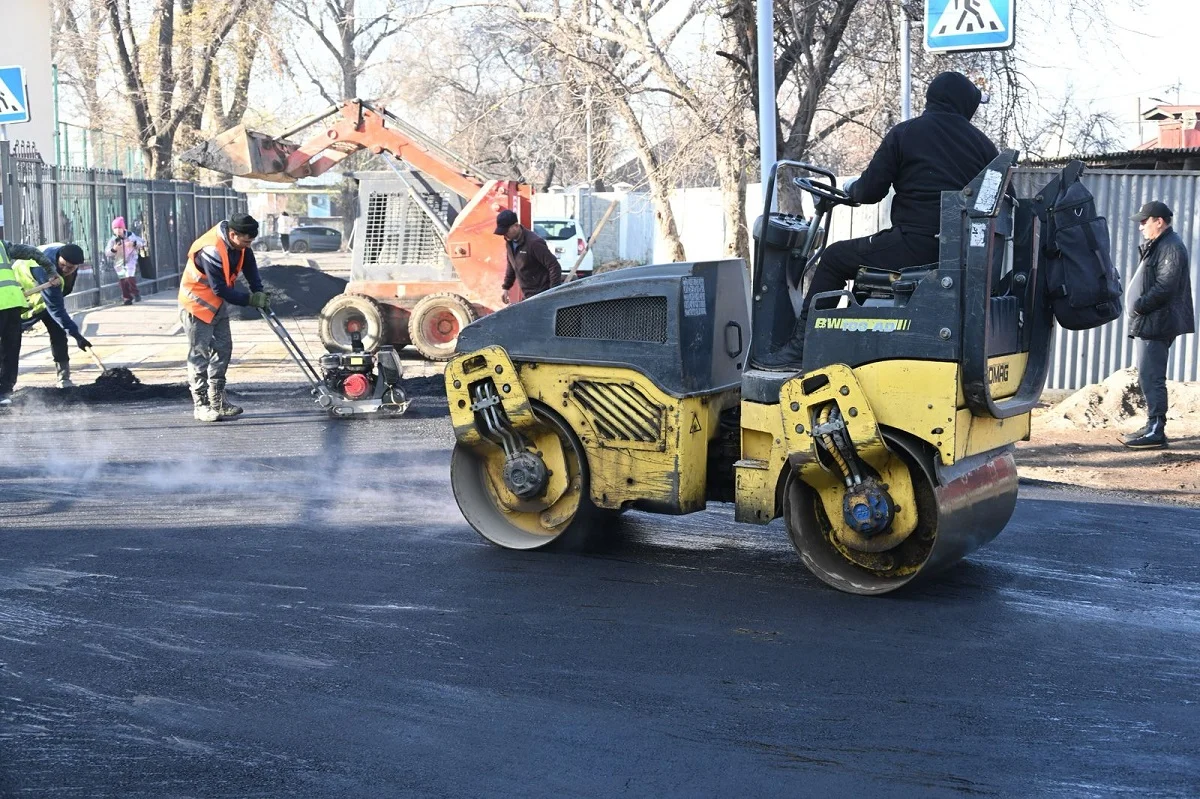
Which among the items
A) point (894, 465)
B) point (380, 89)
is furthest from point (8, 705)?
point (380, 89)

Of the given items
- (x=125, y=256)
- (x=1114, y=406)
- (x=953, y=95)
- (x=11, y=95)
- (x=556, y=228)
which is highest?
(x=11, y=95)

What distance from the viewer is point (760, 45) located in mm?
9086

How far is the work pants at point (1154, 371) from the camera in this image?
9469mm

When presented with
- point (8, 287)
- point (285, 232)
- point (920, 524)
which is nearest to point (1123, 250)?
point (920, 524)

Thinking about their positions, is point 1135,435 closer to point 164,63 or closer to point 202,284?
point 202,284

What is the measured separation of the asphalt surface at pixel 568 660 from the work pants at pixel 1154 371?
6.29ft

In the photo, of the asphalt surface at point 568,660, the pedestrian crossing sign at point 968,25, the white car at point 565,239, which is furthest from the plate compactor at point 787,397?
the white car at point 565,239

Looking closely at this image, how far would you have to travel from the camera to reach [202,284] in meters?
10.7

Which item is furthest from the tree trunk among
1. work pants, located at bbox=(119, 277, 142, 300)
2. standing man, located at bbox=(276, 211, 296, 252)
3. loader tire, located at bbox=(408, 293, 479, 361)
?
standing man, located at bbox=(276, 211, 296, 252)

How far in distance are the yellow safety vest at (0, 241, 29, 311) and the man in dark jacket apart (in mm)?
9229

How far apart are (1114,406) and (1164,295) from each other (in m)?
→ 1.42

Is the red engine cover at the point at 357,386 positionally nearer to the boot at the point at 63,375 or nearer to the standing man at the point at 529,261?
the standing man at the point at 529,261

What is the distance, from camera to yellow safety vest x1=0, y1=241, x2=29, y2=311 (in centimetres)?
1170

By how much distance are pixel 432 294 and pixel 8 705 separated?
10179mm
